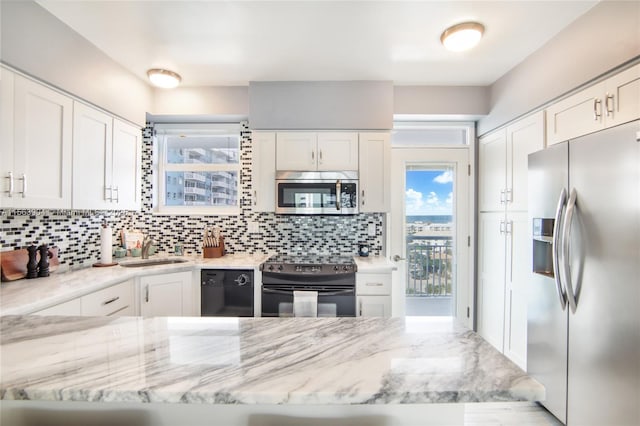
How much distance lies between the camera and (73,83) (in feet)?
6.62

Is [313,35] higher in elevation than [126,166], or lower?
higher

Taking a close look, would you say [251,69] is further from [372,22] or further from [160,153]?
[160,153]

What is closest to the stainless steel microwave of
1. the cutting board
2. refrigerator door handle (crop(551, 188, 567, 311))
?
refrigerator door handle (crop(551, 188, 567, 311))

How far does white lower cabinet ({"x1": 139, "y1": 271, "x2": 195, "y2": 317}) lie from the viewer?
231 centimetres

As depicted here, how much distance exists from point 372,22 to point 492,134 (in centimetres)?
164

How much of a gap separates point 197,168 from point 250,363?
2921 mm

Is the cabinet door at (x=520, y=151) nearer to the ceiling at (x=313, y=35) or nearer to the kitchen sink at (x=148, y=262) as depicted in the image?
the ceiling at (x=313, y=35)

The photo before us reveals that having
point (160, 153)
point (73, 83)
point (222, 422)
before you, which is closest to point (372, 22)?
point (73, 83)

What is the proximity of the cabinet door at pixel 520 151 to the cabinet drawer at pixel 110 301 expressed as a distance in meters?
3.11

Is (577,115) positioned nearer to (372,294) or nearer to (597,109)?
(597,109)

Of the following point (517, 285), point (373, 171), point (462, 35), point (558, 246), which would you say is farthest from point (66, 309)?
point (517, 285)

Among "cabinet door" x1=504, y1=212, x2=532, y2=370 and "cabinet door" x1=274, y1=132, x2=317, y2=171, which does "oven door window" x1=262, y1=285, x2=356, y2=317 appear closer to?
"cabinet door" x1=274, y1=132, x2=317, y2=171

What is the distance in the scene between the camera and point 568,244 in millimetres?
1648

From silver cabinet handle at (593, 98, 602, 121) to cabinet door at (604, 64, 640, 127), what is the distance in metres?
0.04
